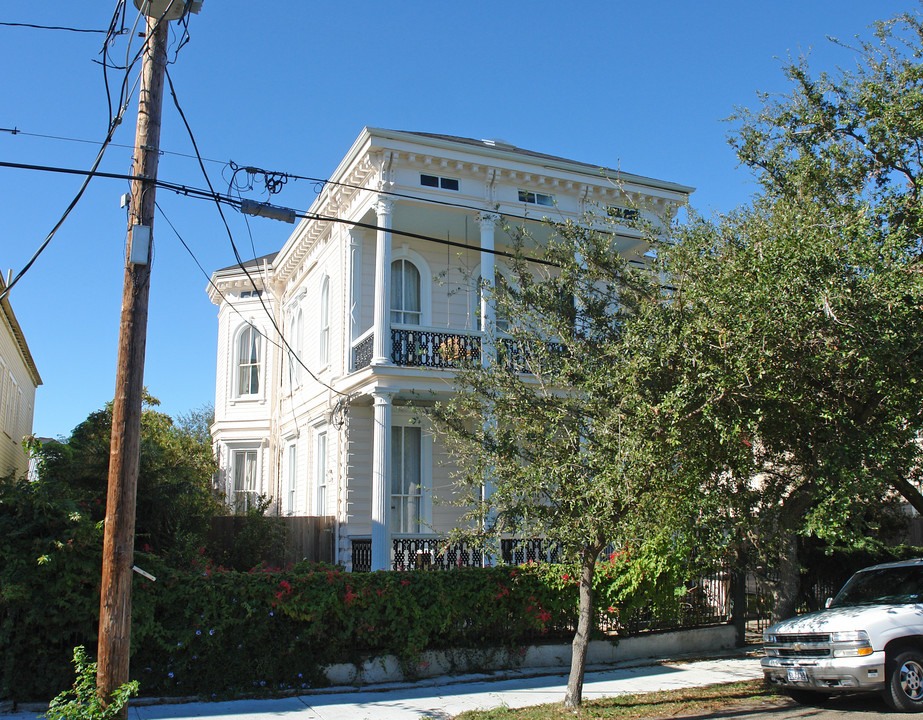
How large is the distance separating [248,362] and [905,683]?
20.2m

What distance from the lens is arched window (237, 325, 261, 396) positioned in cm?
2459

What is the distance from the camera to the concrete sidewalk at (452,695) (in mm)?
8617

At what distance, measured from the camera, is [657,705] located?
9.09 meters

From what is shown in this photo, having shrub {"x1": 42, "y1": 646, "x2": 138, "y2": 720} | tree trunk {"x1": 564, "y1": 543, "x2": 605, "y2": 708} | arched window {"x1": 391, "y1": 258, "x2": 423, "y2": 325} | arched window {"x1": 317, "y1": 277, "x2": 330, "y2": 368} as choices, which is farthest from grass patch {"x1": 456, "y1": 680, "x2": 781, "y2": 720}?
arched window {"x1": 317, "y1": 277, "x2": 330, "y2": 368}

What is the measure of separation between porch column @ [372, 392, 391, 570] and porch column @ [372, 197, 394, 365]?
0.87m

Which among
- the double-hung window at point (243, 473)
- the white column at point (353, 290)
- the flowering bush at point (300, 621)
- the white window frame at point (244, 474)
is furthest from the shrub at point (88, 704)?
the double-hung window at point (243, 473)

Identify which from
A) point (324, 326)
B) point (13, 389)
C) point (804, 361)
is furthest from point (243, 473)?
point (804, 361)

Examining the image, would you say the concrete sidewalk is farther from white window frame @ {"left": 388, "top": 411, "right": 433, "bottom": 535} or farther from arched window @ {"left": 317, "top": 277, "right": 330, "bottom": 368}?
arched window @ {"left": 317, "top": 277, "right": 330, "bottom": 368}

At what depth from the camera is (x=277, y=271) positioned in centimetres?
2412

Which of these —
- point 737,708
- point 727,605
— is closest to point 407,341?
point 727,605

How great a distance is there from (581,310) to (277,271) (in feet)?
53.0

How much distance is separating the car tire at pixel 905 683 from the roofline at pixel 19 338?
1416 centimetres

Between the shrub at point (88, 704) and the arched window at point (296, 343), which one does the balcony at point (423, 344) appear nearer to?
the arched window at point (296, 343)

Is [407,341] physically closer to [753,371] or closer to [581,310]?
[581,310]
